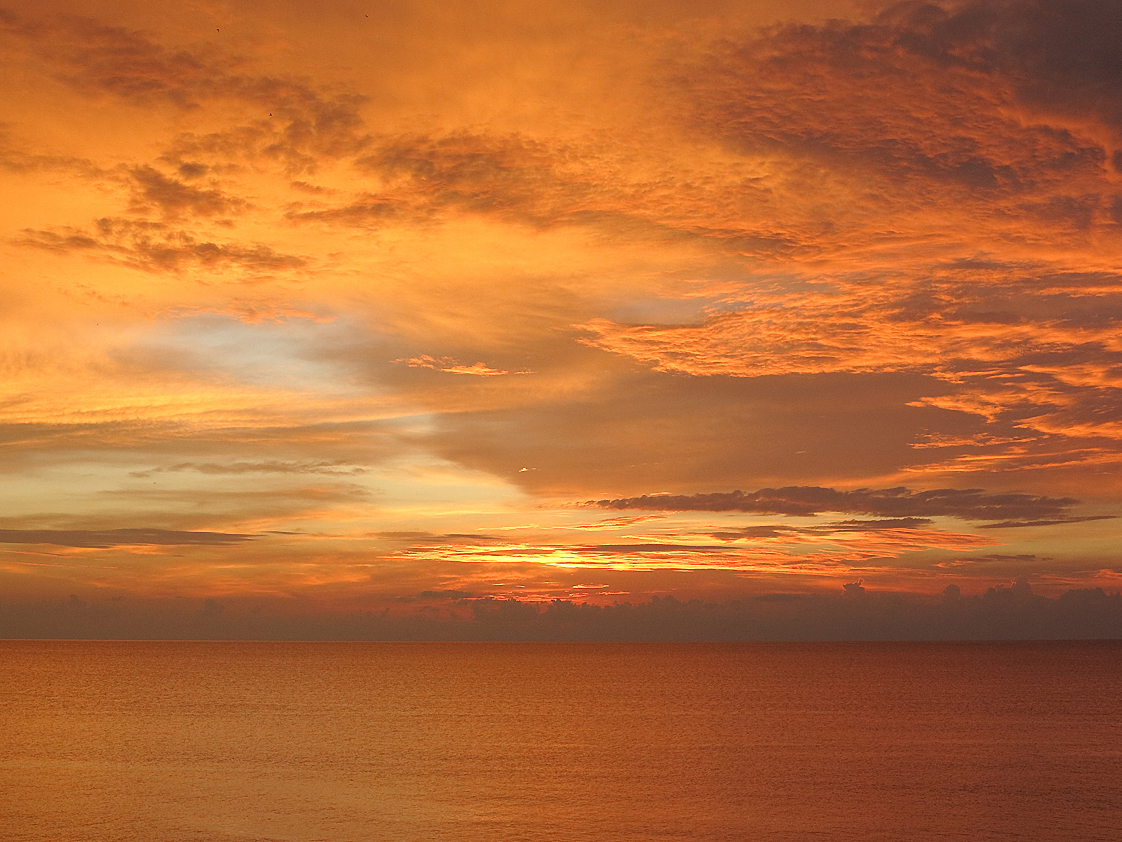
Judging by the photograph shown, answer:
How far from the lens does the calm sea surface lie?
1572 inches

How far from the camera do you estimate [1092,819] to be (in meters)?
41.7

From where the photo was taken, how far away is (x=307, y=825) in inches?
1553

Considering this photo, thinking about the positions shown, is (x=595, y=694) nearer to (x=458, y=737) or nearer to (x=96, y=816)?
(x=458, y=737)

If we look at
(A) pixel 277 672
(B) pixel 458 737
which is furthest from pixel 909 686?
(A) pixel 277 672

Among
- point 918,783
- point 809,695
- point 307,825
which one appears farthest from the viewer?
point 809,695

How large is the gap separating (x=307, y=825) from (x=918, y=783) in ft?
100

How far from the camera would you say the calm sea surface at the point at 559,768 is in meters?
39.9

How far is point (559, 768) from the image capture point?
2197 inches

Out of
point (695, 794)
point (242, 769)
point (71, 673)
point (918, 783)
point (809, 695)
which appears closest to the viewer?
point (695, 794)

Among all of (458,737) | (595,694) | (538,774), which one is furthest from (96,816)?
(595,694)

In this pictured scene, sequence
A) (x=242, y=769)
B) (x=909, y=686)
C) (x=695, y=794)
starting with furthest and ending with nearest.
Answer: (x=909, y=686), (x=242, y=769), (x=695, y=794)

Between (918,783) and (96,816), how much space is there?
38.7m

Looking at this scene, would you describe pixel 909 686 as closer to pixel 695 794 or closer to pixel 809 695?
pixel 809 695

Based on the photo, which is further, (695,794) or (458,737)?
(458,737)
